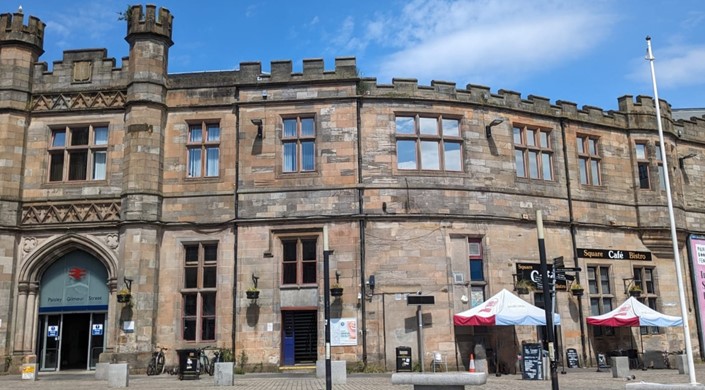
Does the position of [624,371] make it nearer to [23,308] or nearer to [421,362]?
[421,362]

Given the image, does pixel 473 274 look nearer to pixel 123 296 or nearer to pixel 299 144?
pixel 299 144

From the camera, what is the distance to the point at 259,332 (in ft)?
72.3

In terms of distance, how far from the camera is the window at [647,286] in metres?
26.1

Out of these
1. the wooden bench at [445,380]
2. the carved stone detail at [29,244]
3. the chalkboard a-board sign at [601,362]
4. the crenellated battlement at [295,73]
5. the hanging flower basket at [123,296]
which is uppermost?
the crenellated battlement at [295,73]

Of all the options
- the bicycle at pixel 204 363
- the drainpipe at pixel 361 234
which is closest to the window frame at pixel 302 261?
the drainpipe at pixel 361 234

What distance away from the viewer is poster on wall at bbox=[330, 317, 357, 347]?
21.7 m

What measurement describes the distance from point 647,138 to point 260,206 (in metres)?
16.8

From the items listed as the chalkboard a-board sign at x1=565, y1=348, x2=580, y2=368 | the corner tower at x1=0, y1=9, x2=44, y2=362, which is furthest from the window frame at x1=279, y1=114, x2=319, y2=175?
the chalkboard a-board sign at x1=565, y1=348, x2=580, y2=368

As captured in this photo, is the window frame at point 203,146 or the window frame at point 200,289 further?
the window frame at point 203,146

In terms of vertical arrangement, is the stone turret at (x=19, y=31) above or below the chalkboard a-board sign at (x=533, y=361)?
above

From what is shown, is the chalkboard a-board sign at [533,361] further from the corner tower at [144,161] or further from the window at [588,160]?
the corner tower at [144,161]

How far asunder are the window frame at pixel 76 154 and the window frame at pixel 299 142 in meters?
6.46

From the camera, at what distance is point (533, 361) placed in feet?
64.7

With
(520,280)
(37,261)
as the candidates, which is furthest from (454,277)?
(37,261)
